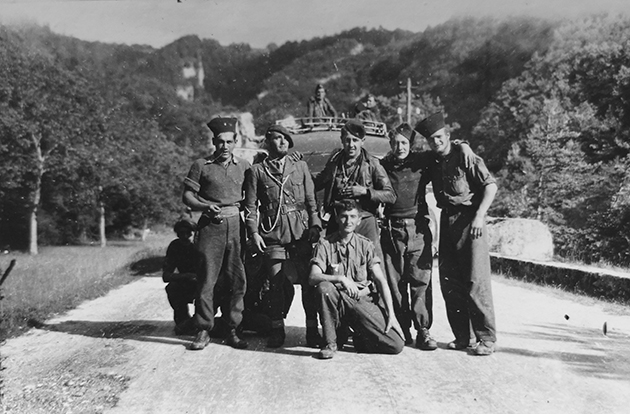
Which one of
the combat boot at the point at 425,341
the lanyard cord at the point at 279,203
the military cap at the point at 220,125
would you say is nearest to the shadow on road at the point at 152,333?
the combat boot at the point at 425,341

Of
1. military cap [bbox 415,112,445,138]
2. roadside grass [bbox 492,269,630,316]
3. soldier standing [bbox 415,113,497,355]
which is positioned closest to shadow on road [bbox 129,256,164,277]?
roadside grass [bbox 492,269,630,316]

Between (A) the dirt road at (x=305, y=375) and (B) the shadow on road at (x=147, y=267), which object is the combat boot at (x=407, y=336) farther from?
(B) the shadow on road at (x=147, y=267)

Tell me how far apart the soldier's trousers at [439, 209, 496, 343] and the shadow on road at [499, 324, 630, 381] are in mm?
367

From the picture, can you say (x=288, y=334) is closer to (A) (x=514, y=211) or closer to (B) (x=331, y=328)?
(B) (x=331, y=328)

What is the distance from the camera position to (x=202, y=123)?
55.0 m

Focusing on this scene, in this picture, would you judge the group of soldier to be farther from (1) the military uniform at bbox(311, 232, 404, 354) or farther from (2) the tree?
(2) the tree

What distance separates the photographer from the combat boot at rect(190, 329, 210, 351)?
580cm

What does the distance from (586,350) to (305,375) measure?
2.62 metres

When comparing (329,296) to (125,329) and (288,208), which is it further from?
(125,329)

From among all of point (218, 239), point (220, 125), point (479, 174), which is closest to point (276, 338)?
point (218, 239)

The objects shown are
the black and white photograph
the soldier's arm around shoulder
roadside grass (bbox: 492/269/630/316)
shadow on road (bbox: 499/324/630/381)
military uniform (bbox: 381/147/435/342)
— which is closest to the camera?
the black and white photograph

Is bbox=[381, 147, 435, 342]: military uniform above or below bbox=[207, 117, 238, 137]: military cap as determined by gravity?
below

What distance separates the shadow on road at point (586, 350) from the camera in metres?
4.95

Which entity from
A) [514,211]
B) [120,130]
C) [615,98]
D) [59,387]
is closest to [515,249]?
[514,211]
